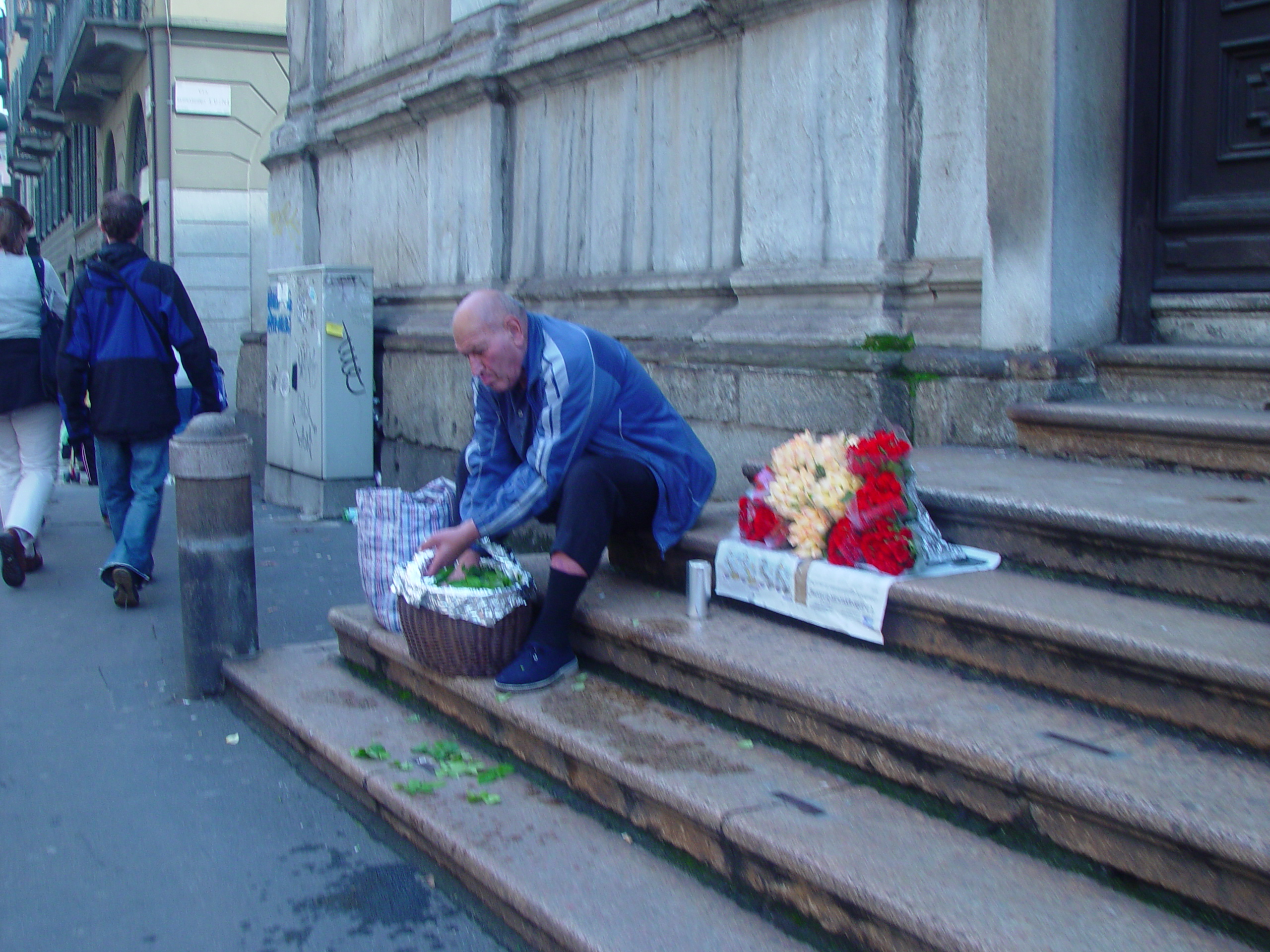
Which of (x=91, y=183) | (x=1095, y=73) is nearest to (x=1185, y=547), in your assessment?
(x=1095, y=73)

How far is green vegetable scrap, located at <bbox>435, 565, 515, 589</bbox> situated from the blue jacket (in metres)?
0.13

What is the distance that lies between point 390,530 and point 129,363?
2.07 metres

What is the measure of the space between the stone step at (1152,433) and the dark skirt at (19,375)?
15.5ft

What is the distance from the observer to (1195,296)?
15.5 ft

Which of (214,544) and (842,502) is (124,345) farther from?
(842,502)

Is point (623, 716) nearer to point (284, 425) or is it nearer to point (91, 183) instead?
point (284, 425)

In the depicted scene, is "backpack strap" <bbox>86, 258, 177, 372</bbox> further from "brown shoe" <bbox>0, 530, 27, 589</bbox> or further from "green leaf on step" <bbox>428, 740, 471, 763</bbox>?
"green leaf on step" <bbox>428, 740, 471, 763</bbox>

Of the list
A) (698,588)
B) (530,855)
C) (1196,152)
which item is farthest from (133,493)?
(1196,152)

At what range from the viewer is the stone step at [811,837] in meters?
2.35

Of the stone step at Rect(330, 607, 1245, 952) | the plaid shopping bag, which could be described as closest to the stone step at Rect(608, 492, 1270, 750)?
the stone step at Rect(330, 607, 1245, 952)

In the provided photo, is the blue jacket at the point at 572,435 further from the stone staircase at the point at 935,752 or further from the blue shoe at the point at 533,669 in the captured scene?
the blue shoe at the point at 533,669

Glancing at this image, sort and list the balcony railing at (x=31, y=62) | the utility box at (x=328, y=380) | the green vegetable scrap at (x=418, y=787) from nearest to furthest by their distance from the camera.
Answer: the green vegetable scrap at (x=418, y=787) < the utility box at (x=328, y=380) < the balcony railing at (x=31, y=62)

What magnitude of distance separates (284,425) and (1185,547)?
24.0 feet

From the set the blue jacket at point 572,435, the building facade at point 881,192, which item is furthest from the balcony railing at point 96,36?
the blue jacket at point 572,435
